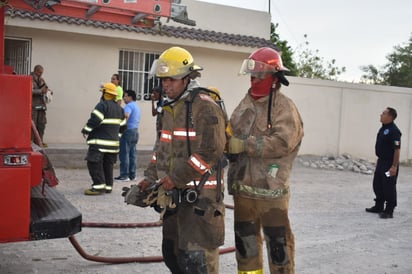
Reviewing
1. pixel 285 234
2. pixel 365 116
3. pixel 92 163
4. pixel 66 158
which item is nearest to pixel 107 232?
pixel 92 163

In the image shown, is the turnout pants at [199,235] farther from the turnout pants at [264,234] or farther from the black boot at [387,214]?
the black boot at [387,214]

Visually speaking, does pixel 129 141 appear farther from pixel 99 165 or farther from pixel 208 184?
pixel 208 184

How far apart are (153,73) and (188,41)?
31.8ft

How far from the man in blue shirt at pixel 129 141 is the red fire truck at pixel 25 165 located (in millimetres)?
5669

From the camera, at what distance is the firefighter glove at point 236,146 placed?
3.98 metres

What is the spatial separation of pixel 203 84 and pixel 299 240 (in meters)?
8.47

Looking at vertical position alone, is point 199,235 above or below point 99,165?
above

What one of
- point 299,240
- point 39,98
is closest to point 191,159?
point 299,240

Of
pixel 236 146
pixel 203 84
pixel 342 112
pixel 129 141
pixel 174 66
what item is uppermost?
pixel 203 84

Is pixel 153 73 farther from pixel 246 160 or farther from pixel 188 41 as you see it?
pixel 188 41

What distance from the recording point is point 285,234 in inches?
159

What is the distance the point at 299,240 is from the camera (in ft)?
21.7

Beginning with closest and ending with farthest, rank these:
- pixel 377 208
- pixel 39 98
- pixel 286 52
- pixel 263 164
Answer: pixel 263 164 → pixel 377 208 → pixel 39 98 → pixel 286 52

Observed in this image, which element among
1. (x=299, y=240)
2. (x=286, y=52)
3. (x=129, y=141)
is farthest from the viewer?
(x=286, y=52)
